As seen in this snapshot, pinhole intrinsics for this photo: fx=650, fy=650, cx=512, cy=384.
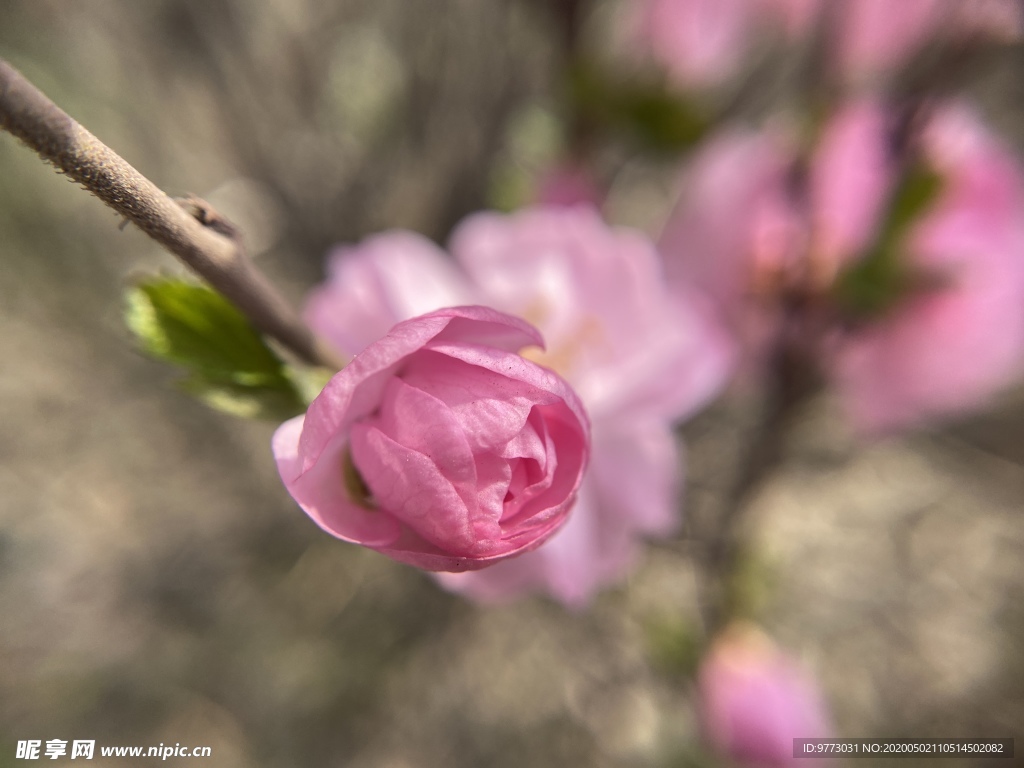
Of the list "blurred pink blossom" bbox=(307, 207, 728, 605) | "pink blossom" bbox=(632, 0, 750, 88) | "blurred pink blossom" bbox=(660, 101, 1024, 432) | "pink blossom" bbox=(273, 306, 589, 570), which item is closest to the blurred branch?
"blurred pink blossom" bbox=(660, 101, 1024, 432)

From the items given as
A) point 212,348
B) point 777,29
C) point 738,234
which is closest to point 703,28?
point 777,29

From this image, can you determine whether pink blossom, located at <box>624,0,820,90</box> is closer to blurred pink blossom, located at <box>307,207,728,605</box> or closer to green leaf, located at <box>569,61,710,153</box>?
green leaf, located at <box>569,61,710,153</box>

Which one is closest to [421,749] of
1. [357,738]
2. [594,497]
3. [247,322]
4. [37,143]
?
[357,738]

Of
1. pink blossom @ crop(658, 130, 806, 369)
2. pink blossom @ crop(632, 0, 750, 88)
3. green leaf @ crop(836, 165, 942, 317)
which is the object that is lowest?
green leaf @ crop(836, 165, 942, 317)

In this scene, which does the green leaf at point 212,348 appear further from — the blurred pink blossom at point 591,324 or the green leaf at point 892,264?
A: the green leaf at point 892,264

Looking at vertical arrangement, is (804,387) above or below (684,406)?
above

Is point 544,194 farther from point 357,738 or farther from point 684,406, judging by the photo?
point 357,738

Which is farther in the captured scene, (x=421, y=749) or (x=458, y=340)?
(x=421, y=749)
